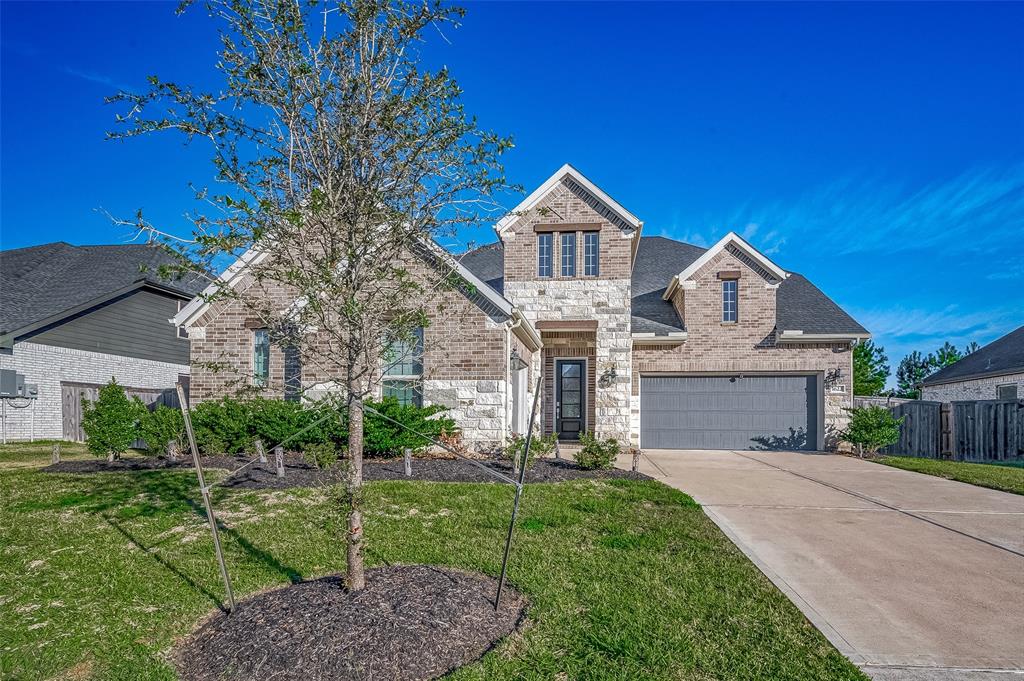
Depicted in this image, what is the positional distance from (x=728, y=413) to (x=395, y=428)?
955 centimetres

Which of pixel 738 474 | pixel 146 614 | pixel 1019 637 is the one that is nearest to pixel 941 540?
pixel 1019 637

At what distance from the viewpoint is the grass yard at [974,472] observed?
32.3ft

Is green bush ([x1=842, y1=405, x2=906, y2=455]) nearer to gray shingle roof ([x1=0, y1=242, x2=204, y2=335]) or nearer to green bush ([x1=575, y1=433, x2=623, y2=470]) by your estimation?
green bush ([x1=575, y1=433, x2=623, y2=470])

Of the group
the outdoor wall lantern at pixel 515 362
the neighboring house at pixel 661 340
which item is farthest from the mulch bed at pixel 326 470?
the neighboring house at pixel 661 340

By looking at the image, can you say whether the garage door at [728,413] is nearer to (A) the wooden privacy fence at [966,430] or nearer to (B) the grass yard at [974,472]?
(B) the grass yard at [974,472]

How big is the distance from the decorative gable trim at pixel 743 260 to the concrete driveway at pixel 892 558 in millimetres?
6307

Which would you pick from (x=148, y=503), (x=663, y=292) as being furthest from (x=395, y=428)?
(x=663, y=292)

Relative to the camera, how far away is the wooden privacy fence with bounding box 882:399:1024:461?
569 inches

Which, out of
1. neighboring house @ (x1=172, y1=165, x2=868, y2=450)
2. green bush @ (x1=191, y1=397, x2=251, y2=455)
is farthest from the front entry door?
green bush @ (x1=191, y1=397, x2=251, y2=455)

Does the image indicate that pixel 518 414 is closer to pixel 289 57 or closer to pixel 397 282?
pixel 397 282

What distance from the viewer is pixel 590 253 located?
14.7 m

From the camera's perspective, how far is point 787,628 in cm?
394

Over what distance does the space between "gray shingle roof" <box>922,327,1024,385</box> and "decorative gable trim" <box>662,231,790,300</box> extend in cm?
996

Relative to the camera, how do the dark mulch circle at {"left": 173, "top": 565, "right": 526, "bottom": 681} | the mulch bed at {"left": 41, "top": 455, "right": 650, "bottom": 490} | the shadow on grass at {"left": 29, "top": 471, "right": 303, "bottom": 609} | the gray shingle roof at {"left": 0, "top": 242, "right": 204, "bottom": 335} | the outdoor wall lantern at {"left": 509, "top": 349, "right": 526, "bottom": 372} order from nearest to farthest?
1. the dark mulch circle at {"left": 173, "top": 565, "right": 526, "bottom": 681}
2. the shadow on grass at {"left": 29, "top": 471, "right": 303, "bottom": 609}
3. the mulch bed at {"left": 41, "top": 455, "right": 650, "bottom": 490}
4. the outdoor wall lantern at {"left": 509, "top": 349, "right": 526, "bottom": 372}
5. the gray shingle roof at {"left": 0, "top": 242, "right": 204, "bottom": 335}
